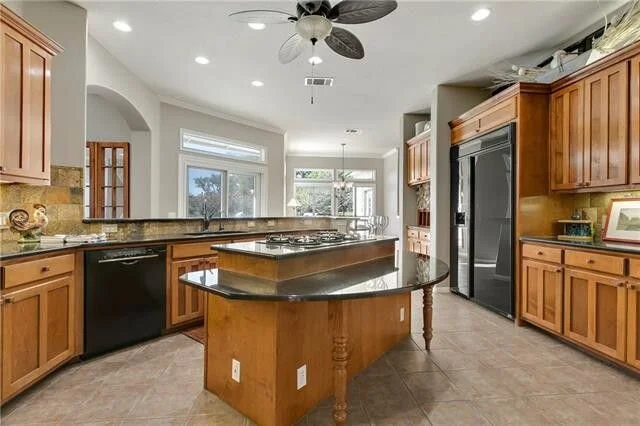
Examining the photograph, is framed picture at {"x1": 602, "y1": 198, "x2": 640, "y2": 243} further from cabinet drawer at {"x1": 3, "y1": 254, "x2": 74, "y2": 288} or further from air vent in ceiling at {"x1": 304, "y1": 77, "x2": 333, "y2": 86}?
cabinet drawer at {"x1": 3, "y1": 254, "x2": 74, "y2": 288}

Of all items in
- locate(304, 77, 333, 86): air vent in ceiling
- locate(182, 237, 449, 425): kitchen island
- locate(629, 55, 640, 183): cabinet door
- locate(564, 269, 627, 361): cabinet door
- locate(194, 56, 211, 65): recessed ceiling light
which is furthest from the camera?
locate(304, 77, 333, 86): air vent in ceiling

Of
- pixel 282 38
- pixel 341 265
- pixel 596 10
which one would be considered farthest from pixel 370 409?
pixel 596 10

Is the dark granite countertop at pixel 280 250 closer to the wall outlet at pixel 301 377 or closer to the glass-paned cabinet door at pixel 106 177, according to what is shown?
the wall outlet at pixel 301 377

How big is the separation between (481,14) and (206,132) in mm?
4751

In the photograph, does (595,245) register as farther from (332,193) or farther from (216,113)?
(332,193)

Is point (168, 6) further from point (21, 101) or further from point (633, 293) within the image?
point (633, 293)

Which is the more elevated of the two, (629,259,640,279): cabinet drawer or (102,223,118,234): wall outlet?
(102,223,118,234): wall outlet

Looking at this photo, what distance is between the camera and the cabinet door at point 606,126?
8.80 ft

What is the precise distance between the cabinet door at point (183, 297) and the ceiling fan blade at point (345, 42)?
2354 mm

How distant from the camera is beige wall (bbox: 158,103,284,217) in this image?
551 cm

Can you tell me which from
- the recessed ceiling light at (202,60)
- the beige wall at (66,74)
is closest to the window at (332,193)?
the recessed ceiling light at (202,60)

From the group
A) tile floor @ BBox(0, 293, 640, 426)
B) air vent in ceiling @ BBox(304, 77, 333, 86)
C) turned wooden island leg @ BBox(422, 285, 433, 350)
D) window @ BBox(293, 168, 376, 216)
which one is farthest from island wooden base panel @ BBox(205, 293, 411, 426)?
window @ BBox(293, 168, 376, 216)

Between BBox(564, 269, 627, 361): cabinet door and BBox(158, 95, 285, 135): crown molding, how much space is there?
5.71m

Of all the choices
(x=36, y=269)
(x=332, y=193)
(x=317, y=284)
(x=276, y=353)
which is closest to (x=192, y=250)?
(x=36, y=269)
